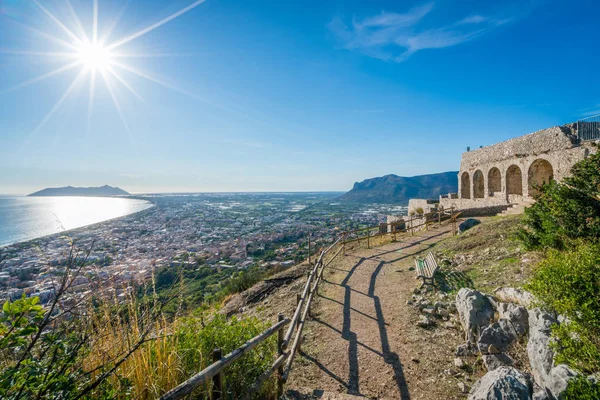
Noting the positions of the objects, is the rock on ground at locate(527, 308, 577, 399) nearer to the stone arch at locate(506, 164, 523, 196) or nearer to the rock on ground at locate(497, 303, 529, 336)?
the rock on ground at locate(497, 303, 529, 336)

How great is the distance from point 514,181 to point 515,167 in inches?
38.5

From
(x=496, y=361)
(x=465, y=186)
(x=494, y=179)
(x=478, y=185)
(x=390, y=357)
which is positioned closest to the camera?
(x=496, y=361)

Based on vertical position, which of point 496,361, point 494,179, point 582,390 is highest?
point 494,179

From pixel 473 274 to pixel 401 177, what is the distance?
10187cm

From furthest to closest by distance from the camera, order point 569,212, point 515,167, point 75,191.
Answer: point 75,191, point 515,167, point 569,212

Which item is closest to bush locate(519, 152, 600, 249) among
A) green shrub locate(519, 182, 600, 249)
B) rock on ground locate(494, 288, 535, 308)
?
green shrub locate(519, 182, 600, 249)

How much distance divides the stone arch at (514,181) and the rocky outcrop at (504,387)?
18.2 m

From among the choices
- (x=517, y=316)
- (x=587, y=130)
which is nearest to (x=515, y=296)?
(x=517, y=316)

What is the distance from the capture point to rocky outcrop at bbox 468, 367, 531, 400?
2557 mm

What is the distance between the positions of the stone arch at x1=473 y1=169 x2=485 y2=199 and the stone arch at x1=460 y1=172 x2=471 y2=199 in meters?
0.86

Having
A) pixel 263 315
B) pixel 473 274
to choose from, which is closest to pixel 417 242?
pixel 473 274

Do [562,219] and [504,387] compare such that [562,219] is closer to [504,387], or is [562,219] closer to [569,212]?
[569,212]

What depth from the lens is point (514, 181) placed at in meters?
17.2

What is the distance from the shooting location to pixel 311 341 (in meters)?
5.30
